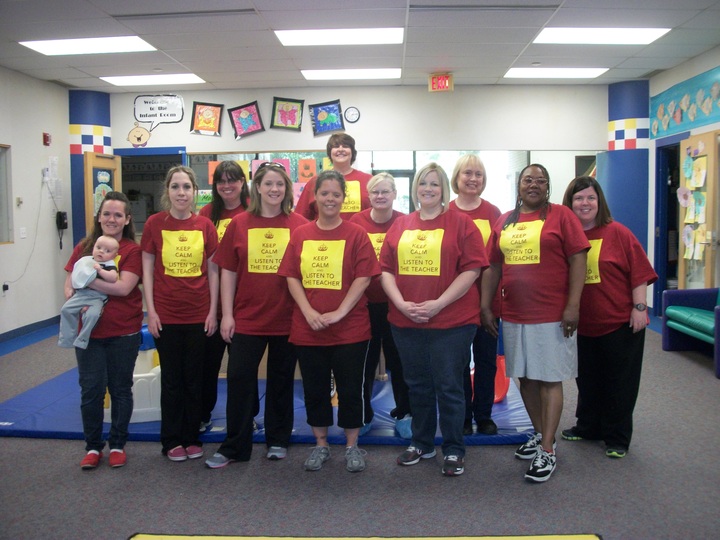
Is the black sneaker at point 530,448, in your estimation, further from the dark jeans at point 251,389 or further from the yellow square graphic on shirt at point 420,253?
the dark jeans at point 251,389

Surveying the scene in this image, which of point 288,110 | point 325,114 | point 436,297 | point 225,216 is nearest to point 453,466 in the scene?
point 436,297

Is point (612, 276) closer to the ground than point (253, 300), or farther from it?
farther from it

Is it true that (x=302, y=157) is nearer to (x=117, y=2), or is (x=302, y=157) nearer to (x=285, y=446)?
(x=117, y=2)

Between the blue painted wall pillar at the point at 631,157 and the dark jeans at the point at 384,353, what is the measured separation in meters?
4.92

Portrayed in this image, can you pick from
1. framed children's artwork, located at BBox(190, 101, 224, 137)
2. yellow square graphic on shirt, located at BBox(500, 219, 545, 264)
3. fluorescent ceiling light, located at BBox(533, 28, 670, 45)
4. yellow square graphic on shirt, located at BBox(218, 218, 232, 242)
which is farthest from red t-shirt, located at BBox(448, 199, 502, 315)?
framed children's artwork, located at BBox(190, 101, 224, 137)

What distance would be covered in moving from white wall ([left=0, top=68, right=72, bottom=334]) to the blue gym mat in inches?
101

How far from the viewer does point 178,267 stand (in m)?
2.81

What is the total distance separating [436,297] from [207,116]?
563 cm

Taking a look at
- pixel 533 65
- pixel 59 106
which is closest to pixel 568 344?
pixel 533 65

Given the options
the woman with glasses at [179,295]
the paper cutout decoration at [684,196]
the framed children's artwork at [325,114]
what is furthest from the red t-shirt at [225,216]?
the paper cutout decoration at [684,196]

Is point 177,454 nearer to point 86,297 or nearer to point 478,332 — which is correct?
point 86,297

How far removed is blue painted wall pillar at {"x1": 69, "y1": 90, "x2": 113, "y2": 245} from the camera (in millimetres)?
7074

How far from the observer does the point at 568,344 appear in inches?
103

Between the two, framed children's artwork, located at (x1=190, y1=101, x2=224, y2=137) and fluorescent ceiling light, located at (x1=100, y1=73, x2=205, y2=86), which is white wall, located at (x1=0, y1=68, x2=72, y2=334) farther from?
framed children's artwork, located at (x1=190, y1=101, x2=224, y2=137)
